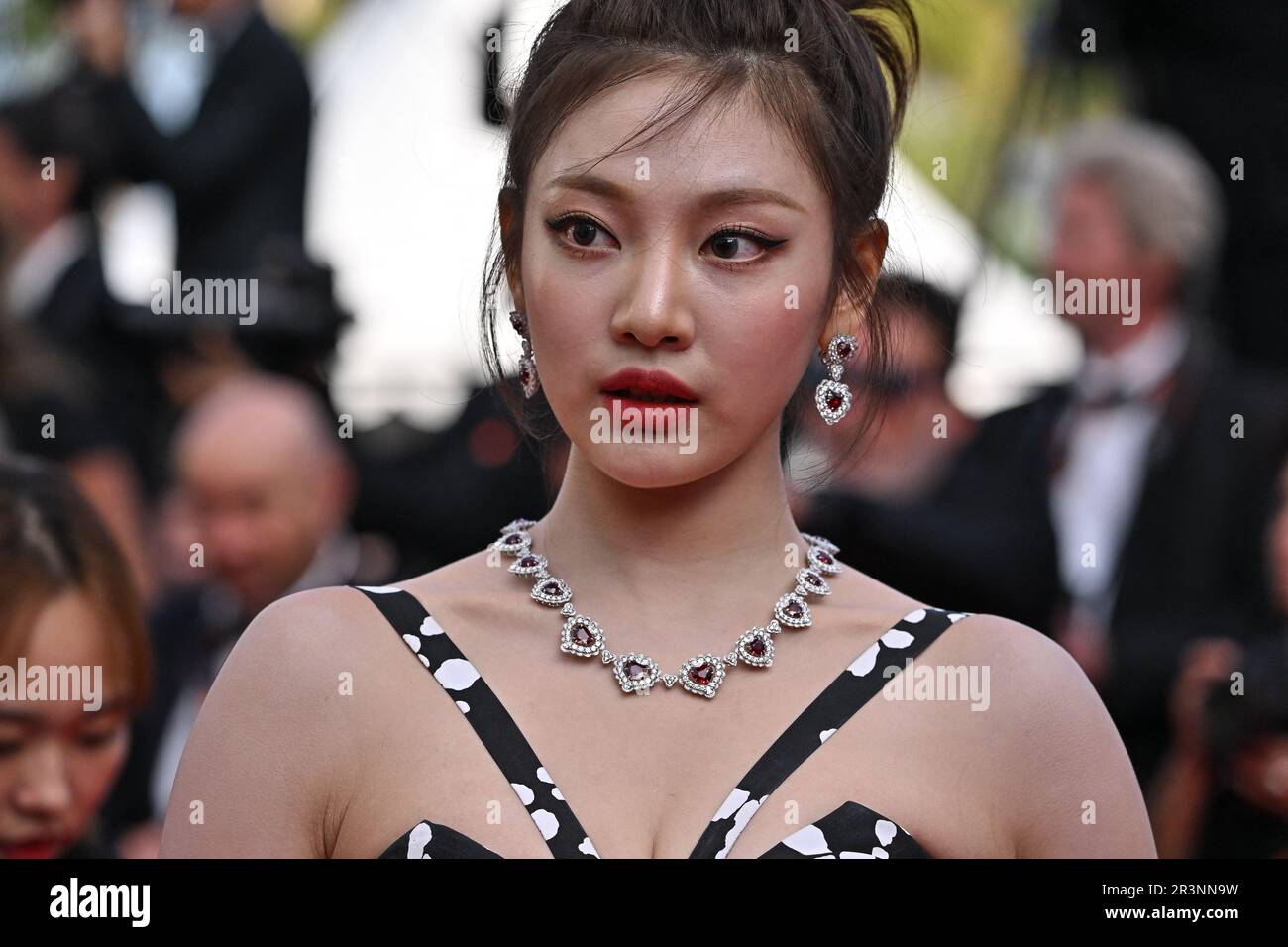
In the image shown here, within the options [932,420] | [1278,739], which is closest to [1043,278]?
[932,420]

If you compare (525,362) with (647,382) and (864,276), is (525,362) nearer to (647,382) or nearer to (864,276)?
(647,382)

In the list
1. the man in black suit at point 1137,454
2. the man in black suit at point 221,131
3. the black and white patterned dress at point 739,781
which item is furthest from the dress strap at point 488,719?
the man in black suit at point 221,131

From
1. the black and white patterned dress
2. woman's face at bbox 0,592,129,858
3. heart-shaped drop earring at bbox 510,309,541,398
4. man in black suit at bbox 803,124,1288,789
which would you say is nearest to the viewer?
the black and white patterned dress

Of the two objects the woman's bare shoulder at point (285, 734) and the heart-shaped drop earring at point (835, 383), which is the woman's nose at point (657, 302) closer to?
the heart-shaped drop earring at point (835, 383)

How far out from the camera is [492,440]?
5.07m

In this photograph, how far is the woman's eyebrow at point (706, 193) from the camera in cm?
251

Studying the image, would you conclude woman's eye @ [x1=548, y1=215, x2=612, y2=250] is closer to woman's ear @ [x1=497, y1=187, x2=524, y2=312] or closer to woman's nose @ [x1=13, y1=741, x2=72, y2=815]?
woman's ear @ [x1=497, y1=187, x2=524, y2=312]

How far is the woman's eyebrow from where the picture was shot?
2.51m

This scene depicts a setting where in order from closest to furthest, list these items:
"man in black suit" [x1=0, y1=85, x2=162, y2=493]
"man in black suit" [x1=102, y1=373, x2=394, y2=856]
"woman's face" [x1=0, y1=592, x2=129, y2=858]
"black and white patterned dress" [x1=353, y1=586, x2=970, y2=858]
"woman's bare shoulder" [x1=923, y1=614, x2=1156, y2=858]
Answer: "black and white patterned dress" [x1=353, y1=586, x2=970, y2=858] < "woman's bare shoulder" [x1=923, y1=614, x2=1156, y2=858] < "woman's face" [x1=0, y1=592, x2=129, y2=858] < "man in black suit" [x1=102, y1=373, x2=394, y2=856] < "man in black suit" [x1=0, y1=85, x2=162, y2=493]

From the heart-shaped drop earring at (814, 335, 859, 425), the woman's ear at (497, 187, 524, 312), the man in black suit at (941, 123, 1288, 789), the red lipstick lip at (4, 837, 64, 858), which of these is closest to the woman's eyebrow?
the woman's ear at (497, 187, 524, 312)

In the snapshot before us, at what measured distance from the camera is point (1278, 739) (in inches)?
175

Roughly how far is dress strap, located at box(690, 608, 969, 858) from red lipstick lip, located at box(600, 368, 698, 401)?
49 centimetres
